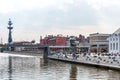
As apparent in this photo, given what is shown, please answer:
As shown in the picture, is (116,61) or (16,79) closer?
(16,79)

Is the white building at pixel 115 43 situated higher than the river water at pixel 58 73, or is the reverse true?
the white building at pixel 115 43

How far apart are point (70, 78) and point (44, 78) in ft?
11.3

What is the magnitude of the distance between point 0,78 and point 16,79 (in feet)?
8.57

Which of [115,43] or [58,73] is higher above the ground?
[115,43]

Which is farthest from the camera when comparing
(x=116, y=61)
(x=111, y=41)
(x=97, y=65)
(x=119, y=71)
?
(x=111, y=41)

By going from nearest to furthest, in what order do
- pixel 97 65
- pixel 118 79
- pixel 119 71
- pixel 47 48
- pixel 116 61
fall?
1. pixel 118 79
2. pixel 119 71
3. pixel 116 61
4. pixel 97 65
5. pixel 47 48

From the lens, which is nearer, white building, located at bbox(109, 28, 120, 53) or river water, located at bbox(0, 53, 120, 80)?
river water, located at bbox(0, 53, 120, 80)

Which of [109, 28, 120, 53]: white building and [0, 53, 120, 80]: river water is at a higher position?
[109, 28, 120, 53]: white building

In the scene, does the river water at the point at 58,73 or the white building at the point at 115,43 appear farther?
the white building at the point at 115,43

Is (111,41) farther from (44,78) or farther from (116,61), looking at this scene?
(44,78)

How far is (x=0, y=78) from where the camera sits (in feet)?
175

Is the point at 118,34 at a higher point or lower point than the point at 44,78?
higher

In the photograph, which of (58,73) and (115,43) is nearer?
(58,73)

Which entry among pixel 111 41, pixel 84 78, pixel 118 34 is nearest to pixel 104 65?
pixel 84 78
